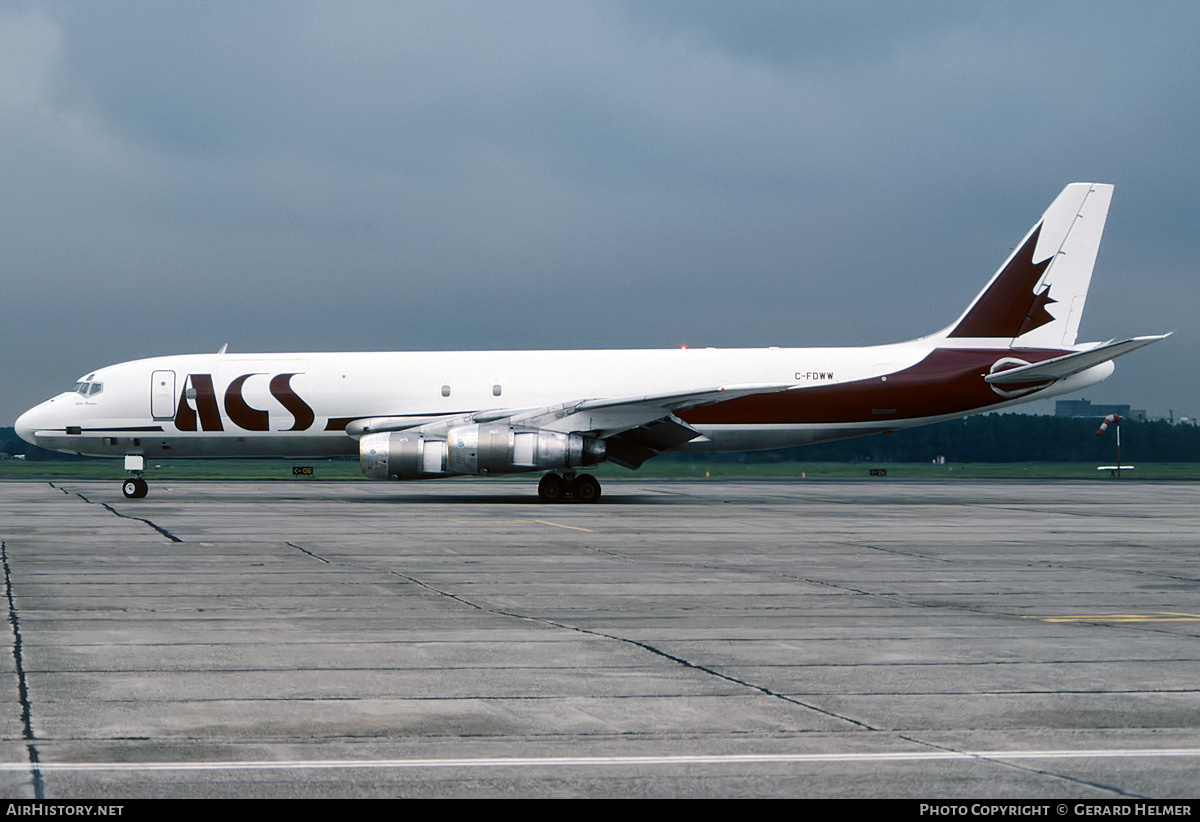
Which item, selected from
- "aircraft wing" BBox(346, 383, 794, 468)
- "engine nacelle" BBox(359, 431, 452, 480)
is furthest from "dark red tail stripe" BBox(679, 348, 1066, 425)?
"engine nacelle" BBox(359, 431, 452, 480)

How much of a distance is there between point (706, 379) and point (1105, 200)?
39.7 feet

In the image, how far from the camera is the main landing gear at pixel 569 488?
3166cm

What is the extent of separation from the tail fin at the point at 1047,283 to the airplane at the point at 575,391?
54mm

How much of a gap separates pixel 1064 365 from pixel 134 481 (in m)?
23.6

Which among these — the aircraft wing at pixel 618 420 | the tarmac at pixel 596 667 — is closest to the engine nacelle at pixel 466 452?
the aircraft wing at pixel 618 420

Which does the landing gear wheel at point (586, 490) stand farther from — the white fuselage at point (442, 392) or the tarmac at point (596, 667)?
the tarmac at point (596, 667)

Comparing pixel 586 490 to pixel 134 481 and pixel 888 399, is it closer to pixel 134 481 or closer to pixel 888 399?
pixel 888 399

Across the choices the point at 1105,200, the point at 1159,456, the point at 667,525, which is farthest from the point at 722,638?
the point at 1159,456

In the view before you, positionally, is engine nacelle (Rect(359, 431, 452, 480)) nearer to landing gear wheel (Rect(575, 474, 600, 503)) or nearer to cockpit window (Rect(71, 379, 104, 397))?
landing gear wheel (Rect(575, 474, 600, 503))

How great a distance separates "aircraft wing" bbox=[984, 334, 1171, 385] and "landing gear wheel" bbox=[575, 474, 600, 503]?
1044 cm

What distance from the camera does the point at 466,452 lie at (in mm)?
29500

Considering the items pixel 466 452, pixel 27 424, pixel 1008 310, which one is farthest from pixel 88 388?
pixel 1008 310

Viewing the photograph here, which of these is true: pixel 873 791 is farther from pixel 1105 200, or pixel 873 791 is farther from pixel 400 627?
pixel 1105 200

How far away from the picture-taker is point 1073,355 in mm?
31141
